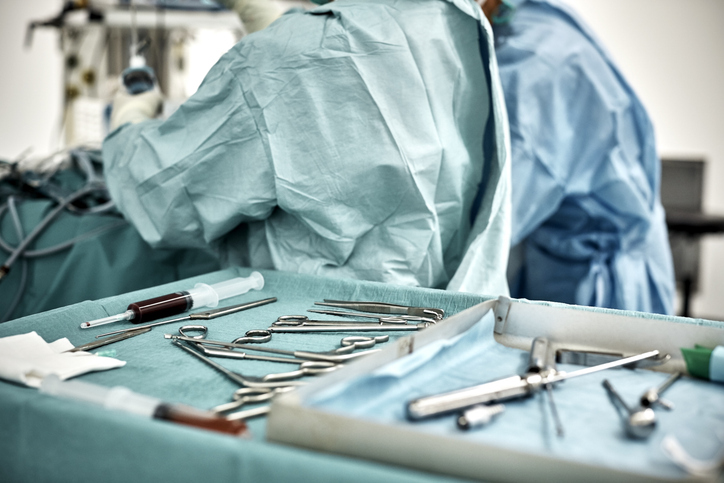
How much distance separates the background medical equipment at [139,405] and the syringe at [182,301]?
24 centimetres

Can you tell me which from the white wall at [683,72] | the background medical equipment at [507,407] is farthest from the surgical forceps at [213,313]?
the white wall at [683,72]

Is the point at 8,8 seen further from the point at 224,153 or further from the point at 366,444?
the point at 366,444

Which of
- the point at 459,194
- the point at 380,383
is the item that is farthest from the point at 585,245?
the point at 380,383

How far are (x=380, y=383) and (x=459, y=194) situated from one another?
1.94 feet

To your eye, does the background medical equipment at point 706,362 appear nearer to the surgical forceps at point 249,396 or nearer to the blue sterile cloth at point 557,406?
the blue sterile cloth at point 557,406

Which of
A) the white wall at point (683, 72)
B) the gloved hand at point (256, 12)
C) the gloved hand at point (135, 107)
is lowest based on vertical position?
the white wall at point (683, 72)

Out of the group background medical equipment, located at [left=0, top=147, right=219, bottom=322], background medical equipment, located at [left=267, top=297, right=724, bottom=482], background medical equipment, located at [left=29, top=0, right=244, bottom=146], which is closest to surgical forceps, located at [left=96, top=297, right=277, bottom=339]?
background medical equipment, located at [left=267, top=297, right=724, bottom=482]

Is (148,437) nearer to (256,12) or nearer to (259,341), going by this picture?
(259,341)

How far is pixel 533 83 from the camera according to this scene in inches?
54.3

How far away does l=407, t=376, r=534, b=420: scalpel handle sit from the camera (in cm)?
45

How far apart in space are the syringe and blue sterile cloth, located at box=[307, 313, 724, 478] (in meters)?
0.38

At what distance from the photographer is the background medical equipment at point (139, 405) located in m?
0.41

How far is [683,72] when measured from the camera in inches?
151

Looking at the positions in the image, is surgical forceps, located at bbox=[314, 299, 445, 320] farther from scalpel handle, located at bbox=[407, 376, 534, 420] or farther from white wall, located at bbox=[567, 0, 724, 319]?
white wall, located at bbox=[567, 0, 724, 319]
